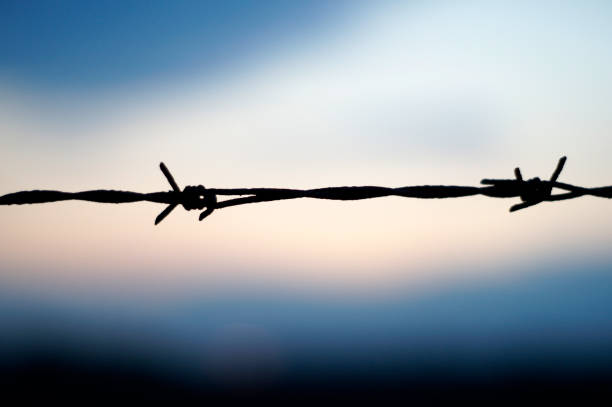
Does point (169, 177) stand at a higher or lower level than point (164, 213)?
higher

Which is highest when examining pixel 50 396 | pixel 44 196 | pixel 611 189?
pixel 611 189

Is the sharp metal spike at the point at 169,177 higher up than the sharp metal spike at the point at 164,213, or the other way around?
the sharp metal spike at the point at 169,177

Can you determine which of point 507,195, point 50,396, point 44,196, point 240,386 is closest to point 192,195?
point 44,196

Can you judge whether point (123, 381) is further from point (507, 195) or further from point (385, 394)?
point (507, 195)

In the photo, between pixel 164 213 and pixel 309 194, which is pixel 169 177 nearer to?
pixel 164 213

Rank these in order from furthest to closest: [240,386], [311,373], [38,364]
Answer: [311,373]
[38,364]
[240,386]

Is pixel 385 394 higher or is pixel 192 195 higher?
pixel 192 195

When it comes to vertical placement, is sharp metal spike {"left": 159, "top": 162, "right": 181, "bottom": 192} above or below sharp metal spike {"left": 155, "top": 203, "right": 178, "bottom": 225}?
above

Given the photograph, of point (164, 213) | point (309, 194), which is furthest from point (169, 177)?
point (309, 194)
